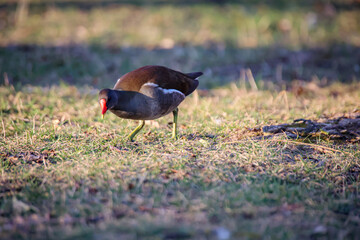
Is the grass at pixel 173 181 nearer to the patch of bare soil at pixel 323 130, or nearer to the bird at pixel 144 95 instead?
the patch of bare soil at pixel 323 130

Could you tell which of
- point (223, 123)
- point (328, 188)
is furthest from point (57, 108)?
point (328, 188)

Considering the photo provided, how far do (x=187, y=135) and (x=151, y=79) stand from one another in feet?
2.42

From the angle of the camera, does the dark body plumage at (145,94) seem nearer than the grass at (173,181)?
No

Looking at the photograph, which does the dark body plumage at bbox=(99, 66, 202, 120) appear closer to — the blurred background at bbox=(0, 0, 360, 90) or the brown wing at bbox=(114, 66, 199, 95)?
the brown wing at bbox=(114, 66, 199, 95)

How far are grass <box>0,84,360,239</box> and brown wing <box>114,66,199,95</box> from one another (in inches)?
21.2

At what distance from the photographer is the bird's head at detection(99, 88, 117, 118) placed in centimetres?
329

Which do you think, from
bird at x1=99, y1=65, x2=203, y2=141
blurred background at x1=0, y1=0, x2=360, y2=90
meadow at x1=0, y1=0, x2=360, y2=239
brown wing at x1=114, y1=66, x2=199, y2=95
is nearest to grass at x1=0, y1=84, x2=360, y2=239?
meadow at x1=0, y1=0, x2=360, y2=239

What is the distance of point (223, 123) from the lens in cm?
404

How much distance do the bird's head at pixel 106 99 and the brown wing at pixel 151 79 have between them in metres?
0.26

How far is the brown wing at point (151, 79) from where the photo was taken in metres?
3.62

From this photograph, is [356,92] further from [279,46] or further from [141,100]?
[141,100]

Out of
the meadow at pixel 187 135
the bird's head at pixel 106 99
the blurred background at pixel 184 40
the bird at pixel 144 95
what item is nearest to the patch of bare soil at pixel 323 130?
the meadow at pixel 187 135

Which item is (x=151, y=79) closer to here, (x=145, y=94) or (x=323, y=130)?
(x=145, y=94)

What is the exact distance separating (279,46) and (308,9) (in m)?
2.22
